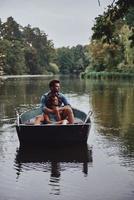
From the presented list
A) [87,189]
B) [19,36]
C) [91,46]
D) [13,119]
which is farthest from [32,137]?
[19,36]

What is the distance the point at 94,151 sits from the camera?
44.3ft

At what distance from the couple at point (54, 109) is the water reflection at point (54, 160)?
89 cm

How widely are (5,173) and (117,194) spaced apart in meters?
2.73

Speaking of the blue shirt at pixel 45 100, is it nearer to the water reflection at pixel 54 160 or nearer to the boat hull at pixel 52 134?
the boat hull at pixel 52 134

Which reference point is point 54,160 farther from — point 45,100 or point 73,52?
point 73,52

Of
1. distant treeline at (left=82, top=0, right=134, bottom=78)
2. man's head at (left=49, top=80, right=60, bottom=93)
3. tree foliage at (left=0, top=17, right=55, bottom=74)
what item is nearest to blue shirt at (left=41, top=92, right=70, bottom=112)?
man's head at (left=49, top=80, right=60, bottom=93)

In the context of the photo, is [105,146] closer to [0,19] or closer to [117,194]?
[117,194]

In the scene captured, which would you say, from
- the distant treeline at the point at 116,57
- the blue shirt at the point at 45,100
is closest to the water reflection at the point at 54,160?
the blue shirt at the point at 45,100

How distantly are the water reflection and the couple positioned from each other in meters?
0.89

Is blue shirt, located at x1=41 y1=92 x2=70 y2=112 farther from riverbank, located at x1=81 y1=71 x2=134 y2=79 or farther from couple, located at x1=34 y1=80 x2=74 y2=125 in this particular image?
riverbank, located at x1=81 y1=71 x2=134 y2=79

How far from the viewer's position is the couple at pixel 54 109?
46.8 ft

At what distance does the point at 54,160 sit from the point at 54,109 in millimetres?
2410

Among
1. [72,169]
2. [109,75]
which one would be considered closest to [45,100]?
[72,169]

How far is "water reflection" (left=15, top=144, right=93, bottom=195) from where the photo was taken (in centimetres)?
1112
